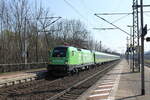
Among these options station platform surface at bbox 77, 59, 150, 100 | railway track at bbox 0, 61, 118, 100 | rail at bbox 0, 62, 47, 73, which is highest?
rail at bbox 0, 62, 47, 73

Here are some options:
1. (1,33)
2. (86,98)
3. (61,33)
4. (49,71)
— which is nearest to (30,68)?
(1,33)

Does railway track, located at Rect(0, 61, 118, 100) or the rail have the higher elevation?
the rail

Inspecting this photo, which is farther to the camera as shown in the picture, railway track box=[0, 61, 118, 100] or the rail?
the rail

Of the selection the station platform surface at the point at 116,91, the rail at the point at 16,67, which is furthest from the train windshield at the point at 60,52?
the station platform surface at the point at 116,91

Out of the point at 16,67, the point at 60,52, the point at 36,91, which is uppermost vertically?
the point at 60,52

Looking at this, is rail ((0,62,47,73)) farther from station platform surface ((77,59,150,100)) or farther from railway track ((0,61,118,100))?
station platform surface ((77,59,150,100))

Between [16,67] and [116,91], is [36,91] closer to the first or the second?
[116,91]

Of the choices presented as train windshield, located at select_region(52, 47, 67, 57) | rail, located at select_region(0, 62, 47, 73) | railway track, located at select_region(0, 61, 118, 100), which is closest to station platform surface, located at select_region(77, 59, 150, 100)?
railway track, located at select_region(0, 61, 118, 100)

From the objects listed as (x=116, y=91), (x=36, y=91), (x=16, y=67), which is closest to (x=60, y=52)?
(x=16, y=67)

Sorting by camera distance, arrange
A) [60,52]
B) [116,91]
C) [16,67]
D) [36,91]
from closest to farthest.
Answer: [116,91], [36,91], [60,52], [16,67]

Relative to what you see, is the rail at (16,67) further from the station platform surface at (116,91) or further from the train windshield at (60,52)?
the station platform surface at (116,91)

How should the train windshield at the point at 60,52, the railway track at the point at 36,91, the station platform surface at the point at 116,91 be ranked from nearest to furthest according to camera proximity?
1. the station platform surface at the point at 116,91
2. the railway track at the point at 36,91
3. the train windshield at the point at 60,52

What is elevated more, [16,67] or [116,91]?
[16,67]

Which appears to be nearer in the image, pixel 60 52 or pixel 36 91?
pixel 36 91
